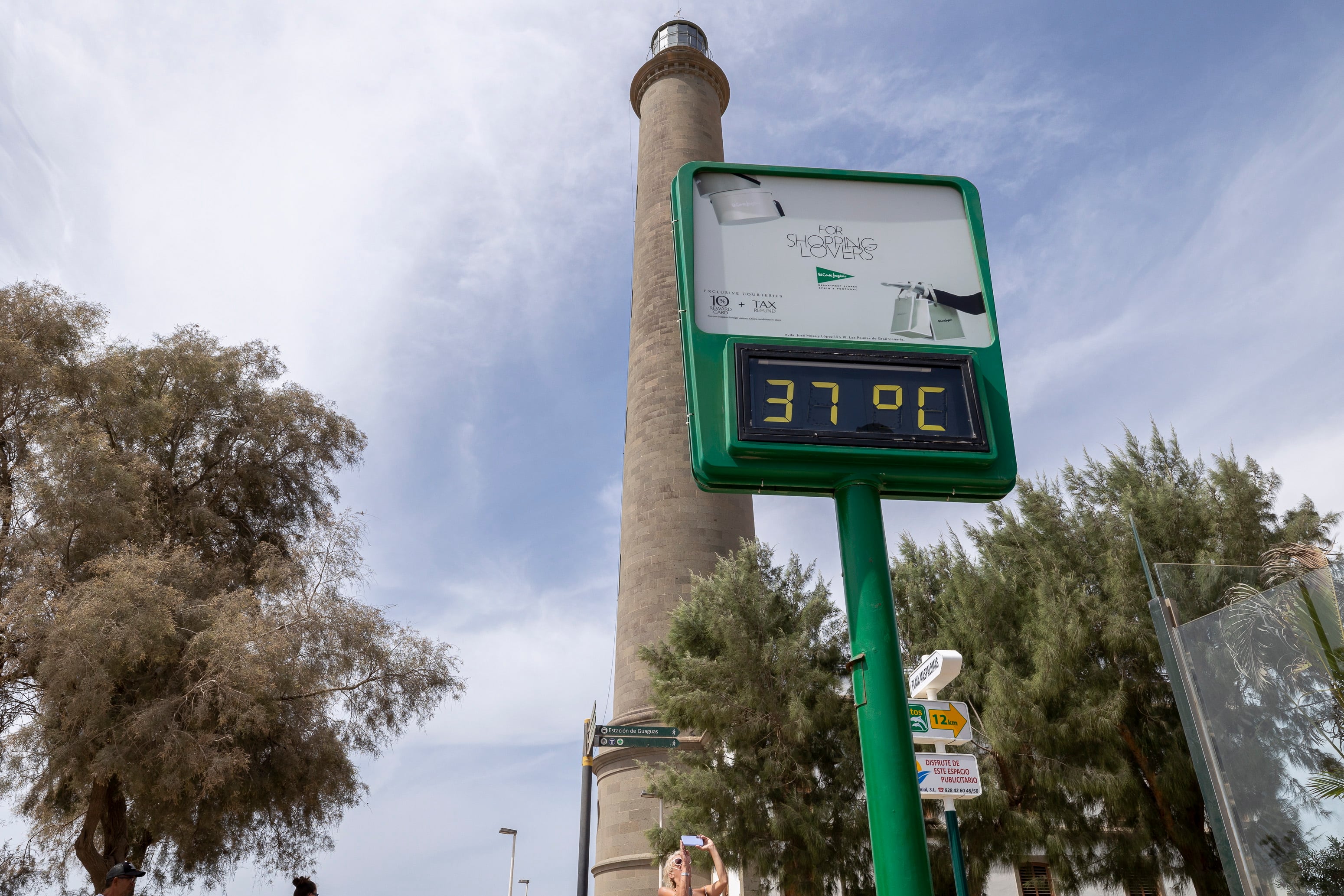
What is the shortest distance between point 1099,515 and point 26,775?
723 inches

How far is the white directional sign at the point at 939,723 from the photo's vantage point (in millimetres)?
7551

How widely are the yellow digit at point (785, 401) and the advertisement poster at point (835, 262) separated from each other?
1.48 ft

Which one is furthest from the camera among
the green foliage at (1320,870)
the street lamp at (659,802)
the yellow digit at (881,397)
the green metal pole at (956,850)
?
the street lamp at (659,802)

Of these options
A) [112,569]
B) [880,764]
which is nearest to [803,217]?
[880,764]

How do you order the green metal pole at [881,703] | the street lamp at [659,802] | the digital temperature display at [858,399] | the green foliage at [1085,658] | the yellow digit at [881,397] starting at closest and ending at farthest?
the green metal pole at [881,703]
the digital temperature display at [858,399]
the yellow digit at [881,397]
the green foliage at [1085,658]
the street lamp at [659,802]

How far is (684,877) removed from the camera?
7.11m

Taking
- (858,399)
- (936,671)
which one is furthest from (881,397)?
(936,671)

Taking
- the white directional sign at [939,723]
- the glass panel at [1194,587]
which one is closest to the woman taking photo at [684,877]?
A: the white directional sign at [939,723]

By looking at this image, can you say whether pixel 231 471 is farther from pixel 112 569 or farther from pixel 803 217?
pixel 803 217

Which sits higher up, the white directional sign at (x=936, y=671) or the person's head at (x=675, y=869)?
the white directional sign at (x=936, y=671)

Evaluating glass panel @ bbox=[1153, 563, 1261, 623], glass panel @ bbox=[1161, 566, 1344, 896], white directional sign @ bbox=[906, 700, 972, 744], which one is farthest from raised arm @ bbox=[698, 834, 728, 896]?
glass panel @ bbox=[1153, 563, 1261, 623]

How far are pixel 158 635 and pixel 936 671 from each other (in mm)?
12231

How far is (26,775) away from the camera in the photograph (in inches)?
593

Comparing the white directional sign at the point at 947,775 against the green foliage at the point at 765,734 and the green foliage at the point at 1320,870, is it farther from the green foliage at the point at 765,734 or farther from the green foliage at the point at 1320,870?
the green foliage at the point at 765,734
